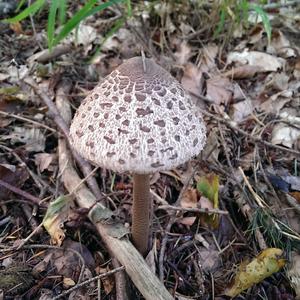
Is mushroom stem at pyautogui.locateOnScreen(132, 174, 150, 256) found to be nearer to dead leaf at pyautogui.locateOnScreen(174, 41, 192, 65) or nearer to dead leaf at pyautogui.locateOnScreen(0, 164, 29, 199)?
dead leaf at pyautogui.locateOnScreen(0, 164, 29, 199)

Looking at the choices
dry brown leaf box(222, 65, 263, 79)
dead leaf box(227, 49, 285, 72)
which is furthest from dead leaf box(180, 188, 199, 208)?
dead leaf box(227, 49, 285, 72)

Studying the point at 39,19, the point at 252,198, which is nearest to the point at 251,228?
the point at 252,198

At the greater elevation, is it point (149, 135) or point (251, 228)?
point (149, 135)

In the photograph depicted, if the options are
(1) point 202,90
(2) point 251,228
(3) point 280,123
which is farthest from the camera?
(1) point 202,90

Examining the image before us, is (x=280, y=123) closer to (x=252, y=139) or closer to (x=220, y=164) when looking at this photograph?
(x=252, y=139)

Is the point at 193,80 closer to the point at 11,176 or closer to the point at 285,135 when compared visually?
the point at 285,135

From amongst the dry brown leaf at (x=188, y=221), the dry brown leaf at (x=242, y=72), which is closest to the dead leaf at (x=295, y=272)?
the dry brown leaf at (x=188, y=221)
